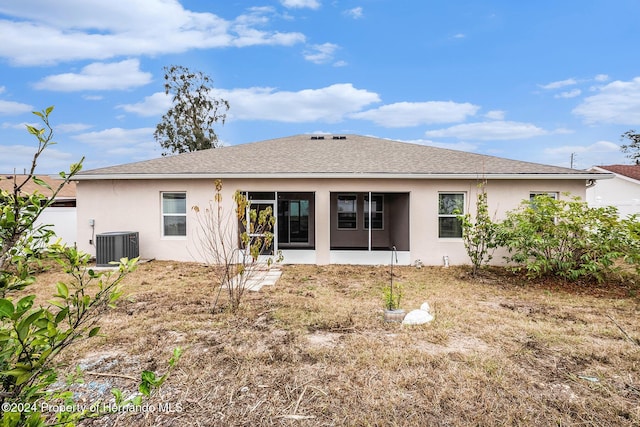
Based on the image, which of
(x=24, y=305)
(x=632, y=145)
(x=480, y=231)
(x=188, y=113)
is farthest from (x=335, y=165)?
(x=632, y=145)

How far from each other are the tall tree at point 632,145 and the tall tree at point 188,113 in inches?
1575

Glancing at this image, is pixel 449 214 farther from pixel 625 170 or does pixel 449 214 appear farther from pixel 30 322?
pixel 625 170

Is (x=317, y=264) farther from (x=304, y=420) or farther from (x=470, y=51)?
(x=470, y=51)

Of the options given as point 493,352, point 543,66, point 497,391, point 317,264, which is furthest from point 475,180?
point 543,66

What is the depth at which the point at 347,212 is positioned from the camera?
46.0 feet

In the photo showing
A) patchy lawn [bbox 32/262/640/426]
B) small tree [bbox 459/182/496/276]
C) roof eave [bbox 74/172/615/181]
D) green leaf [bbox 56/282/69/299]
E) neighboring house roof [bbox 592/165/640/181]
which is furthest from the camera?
neighboring house roof [bbox 592/165/640/181]

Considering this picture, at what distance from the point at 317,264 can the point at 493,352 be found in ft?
21.2

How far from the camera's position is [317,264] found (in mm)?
9977

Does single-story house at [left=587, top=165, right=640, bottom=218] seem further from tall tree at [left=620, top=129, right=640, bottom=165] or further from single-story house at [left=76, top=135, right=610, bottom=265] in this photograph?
tall tree at [left=620, top=129, right=640, bottom=165]

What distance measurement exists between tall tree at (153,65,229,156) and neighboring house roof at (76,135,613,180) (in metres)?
14.6

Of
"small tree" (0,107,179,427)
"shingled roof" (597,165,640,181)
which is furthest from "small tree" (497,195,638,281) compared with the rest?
"shingled roof" (597,165,640,181)

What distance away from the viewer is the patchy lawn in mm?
2770

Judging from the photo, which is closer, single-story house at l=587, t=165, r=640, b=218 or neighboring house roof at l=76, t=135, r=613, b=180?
neighboring house roof at l=76, t=135, r=613, b=180

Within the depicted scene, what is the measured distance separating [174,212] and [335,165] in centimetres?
529
